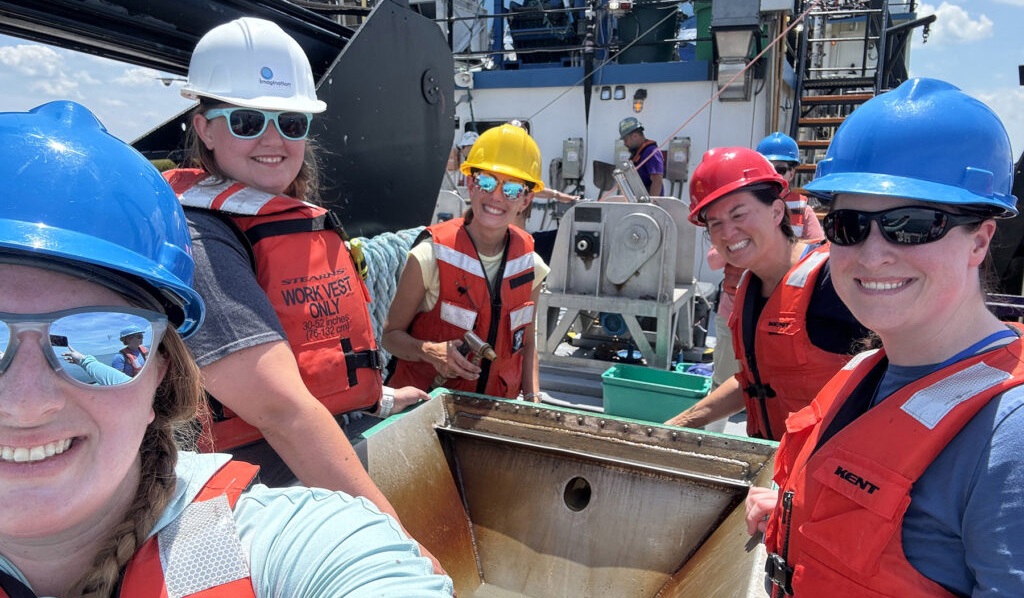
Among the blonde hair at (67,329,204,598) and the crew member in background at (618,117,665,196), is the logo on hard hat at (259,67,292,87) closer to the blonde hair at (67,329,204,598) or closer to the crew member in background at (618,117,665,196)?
the blonde hair at (67,329,204,598)

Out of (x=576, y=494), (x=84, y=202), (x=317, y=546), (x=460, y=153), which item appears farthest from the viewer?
(x=460, y=153)

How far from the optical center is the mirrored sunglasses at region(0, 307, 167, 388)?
777mm

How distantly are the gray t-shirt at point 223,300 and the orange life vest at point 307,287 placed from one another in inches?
4.4

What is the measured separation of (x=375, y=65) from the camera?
3.32 metres

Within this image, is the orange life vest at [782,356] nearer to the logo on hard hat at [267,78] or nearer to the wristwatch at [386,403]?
the wristwatch at [386,403]

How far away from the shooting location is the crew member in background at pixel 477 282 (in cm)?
261

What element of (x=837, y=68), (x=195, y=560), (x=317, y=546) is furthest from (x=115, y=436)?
(x=837, y=68)

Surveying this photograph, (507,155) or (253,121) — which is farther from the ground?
(253,121)

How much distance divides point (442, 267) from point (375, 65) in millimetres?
1379

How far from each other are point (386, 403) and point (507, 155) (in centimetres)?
114

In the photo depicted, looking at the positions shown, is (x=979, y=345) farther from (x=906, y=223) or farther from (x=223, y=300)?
(x=223, y=300)

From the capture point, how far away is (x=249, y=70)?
A: 1.73 m

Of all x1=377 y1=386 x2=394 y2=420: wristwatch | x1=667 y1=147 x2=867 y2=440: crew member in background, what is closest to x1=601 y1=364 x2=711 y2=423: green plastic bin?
x1=667 y1=147 x2=867 y2=440: crew member in background

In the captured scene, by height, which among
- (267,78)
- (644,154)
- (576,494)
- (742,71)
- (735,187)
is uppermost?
(742,71)
